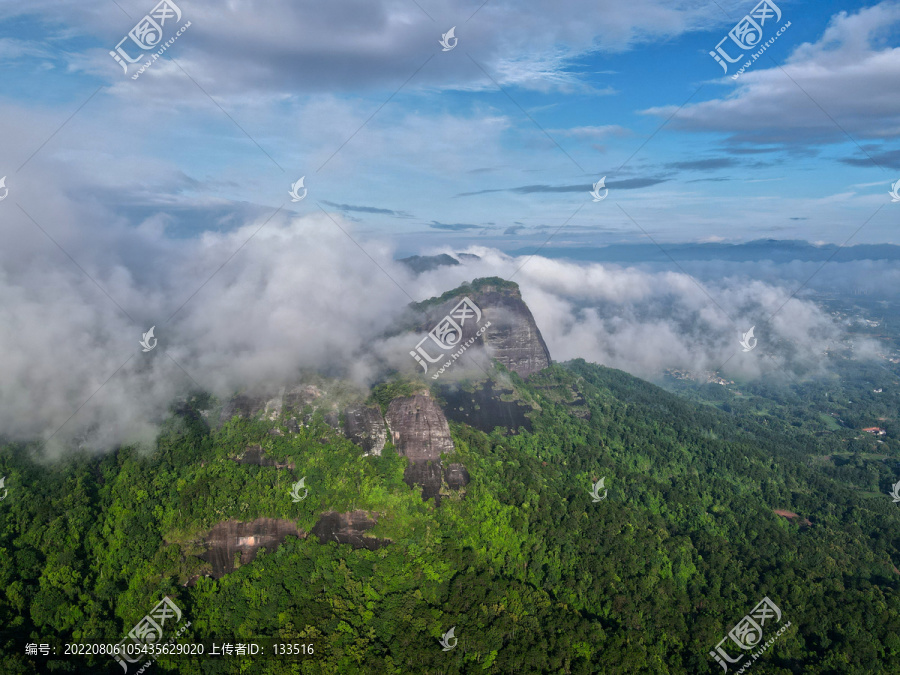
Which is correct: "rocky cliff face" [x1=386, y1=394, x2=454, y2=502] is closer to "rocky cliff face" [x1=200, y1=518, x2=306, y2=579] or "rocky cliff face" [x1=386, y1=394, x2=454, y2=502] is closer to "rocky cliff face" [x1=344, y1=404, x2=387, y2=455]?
"rocky cliff face" [x1=344, y1=404, x2=387, y2=455]

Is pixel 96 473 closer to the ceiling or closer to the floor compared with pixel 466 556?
closer to the ceiling

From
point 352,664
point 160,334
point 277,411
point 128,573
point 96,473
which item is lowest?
point 352,664

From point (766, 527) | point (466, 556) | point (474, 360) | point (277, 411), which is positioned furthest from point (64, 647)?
point (766, 527)

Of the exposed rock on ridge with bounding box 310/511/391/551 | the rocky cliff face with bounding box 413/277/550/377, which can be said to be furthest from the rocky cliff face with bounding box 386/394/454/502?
the rocky cliff face with bounding box 413/277/550/377

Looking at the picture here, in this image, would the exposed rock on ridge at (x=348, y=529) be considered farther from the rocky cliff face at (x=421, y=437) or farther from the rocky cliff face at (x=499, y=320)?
the rocky cliff face at (x=499, y=320)

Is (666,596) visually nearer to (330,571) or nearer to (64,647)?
(330,571)

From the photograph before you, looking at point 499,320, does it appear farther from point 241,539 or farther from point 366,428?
point 241,539
